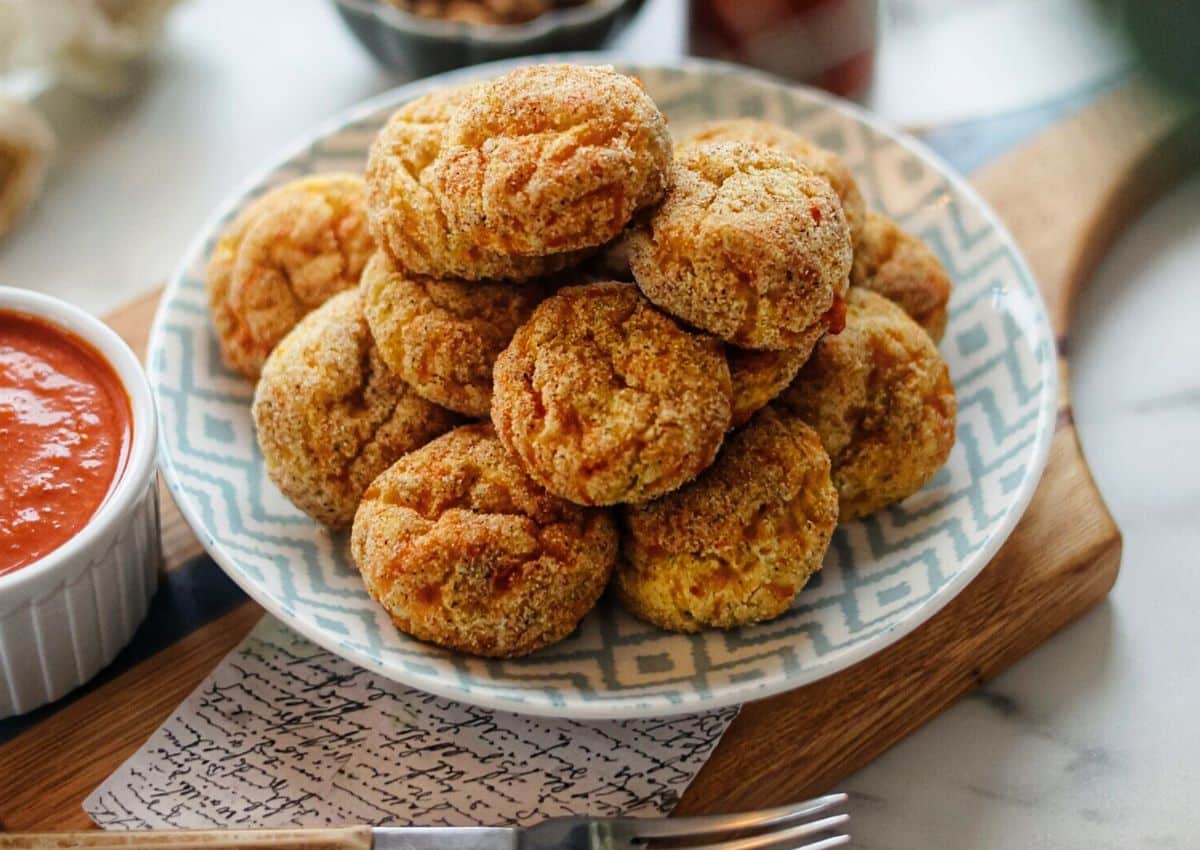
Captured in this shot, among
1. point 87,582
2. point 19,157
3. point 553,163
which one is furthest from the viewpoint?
point 19,157

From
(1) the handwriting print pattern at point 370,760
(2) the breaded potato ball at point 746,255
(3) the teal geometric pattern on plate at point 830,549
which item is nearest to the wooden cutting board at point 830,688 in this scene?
(1) the handwriting print pattern at point 370,760

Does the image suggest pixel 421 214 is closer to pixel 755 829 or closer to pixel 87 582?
pixel 87 582

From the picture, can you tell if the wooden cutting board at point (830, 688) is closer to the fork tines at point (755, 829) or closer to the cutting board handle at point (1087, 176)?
the fork tines at point (755, 829)

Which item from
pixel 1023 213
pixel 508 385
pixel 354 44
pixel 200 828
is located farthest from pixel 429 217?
pixel 354 44

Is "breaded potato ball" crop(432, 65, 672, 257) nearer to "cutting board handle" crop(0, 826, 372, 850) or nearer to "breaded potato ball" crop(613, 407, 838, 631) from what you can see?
"breaded potato ball" crop(613, 407, 838, 631)

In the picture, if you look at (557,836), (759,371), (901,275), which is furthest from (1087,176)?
(557,836)
